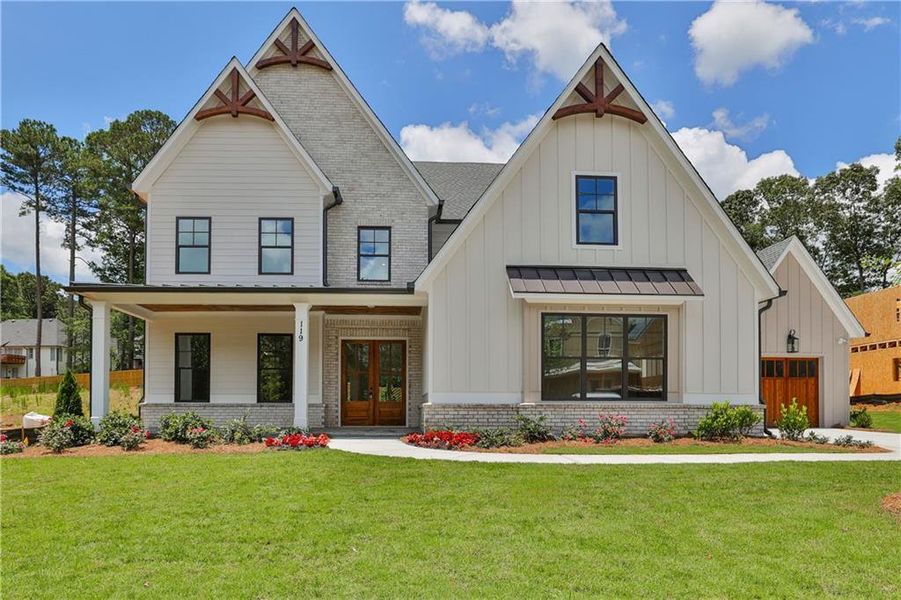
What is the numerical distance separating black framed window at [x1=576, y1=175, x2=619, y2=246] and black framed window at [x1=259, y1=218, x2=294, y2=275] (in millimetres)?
7086

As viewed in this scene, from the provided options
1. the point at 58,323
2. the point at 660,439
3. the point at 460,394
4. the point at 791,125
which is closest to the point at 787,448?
the point at 660,439

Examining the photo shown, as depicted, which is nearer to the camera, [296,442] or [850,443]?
[296,442]

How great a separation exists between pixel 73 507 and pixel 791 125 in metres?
34.5

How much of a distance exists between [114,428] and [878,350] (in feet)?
88.2

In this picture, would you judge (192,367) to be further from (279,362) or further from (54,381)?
(54,381)

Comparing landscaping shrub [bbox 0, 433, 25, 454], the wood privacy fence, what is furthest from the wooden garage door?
the wood privacy fence

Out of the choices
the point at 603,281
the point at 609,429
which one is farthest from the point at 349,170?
the point at 609,429

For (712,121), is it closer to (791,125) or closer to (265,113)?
(791,125)

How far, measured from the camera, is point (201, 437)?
12.2 metres

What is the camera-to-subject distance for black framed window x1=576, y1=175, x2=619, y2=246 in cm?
1471

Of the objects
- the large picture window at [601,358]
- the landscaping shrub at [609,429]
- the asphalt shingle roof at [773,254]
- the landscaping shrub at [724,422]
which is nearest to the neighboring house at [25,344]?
the large picture window at [601,358]

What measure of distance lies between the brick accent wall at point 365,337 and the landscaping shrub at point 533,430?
371 centimetres

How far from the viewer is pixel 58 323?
61469mm

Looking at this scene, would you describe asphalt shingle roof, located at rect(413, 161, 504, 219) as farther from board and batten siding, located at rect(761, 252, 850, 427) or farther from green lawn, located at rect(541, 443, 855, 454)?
board and batten siding, located at rect(761, 252, 850, 427)
